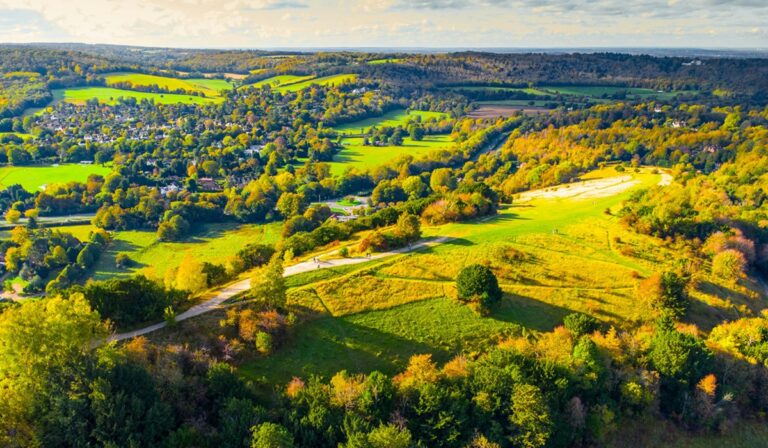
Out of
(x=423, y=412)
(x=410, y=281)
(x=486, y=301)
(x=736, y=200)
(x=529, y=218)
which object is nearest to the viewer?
(x=423, y=412)

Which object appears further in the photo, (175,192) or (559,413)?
(175,192)

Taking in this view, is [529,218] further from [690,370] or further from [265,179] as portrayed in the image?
[265,179]

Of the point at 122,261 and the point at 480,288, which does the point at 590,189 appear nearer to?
the point at 480,288

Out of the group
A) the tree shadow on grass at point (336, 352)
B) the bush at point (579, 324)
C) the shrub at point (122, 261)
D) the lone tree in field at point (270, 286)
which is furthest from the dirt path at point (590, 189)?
the shrub at point (122, 261)

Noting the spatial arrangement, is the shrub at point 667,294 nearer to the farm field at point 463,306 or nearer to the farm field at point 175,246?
the farm field at point 463,306

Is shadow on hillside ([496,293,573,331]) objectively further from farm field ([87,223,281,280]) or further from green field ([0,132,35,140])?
green field ([0,132,35,140])

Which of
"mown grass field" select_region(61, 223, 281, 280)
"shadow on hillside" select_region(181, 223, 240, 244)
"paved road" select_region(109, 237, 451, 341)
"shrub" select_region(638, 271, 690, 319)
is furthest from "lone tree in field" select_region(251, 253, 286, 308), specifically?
"shadow on hillside" select_region(181, 223, 240, 244)

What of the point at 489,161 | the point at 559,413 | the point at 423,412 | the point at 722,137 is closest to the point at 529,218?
the point at 559,413
